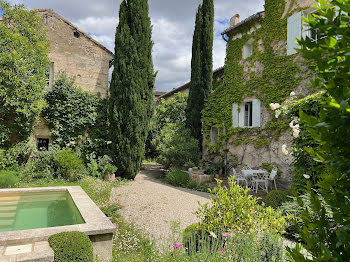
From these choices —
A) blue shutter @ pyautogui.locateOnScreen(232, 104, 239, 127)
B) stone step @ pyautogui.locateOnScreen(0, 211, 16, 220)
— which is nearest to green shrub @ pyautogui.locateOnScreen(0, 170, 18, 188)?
stone step @ pyautogui.locateOnScreen(0, 211, 16, 220)

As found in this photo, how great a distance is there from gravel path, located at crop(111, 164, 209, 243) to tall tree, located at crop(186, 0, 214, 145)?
4.68 meters

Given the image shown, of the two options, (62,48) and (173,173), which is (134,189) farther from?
(62,48)

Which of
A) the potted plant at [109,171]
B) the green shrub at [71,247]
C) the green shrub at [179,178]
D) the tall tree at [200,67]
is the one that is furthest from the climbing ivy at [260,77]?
the green shrub at [71,247]

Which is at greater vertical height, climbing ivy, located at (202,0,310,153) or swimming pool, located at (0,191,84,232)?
climbing ivy, located at (202,0,310,153)

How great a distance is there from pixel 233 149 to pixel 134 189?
200 inches

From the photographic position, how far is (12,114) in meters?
9.68

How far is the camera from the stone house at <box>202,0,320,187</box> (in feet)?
28.7

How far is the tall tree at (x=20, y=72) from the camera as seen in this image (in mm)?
8977

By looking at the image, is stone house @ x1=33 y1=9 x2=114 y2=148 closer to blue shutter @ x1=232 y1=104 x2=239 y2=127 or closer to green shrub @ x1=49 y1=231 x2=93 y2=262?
blue shutter @ x1=232 y1=104 x2=239 y2=127

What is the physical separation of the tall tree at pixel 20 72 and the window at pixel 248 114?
30.1ft

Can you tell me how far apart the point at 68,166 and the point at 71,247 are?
6.96m

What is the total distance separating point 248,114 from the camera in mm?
11023

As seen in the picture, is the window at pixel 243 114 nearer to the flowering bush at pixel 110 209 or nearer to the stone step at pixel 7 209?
the flowering bush at pixel 110 209

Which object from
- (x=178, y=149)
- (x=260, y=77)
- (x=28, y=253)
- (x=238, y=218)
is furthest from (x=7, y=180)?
(x=260, y=77)
